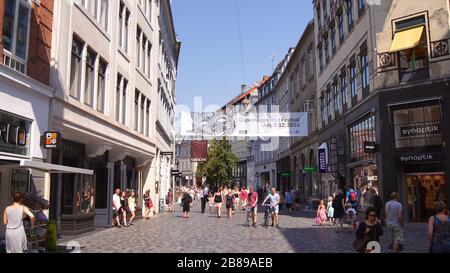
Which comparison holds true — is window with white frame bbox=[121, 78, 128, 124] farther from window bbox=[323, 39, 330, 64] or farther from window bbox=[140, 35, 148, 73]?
window bbox=[323, 39, 330, 64]

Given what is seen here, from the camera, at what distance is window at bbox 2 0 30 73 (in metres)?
11.6

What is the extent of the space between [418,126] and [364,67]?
4873 mm

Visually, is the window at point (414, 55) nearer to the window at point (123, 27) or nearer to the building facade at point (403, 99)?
the building facade at point (403, 99)

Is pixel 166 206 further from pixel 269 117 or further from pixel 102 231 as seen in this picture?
pixel 102 231

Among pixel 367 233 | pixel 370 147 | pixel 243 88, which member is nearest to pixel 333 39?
pixel 370 147

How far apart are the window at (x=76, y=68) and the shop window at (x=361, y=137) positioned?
537 inches

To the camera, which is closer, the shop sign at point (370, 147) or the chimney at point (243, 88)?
the shop sign at point (370, 147)

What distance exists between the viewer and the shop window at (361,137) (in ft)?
72.0

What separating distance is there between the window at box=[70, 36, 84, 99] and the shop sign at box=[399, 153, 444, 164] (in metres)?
14.0

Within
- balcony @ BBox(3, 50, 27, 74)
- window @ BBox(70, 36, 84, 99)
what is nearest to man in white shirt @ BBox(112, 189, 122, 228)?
window @ BBox(70, 36, 84, 99)

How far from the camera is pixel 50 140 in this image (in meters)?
12.9

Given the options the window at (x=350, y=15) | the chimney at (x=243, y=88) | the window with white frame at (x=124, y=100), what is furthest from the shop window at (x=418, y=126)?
the chimney at (x=243, y=88)

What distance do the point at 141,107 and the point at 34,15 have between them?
45.9ft

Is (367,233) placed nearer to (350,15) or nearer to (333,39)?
(350,15)
